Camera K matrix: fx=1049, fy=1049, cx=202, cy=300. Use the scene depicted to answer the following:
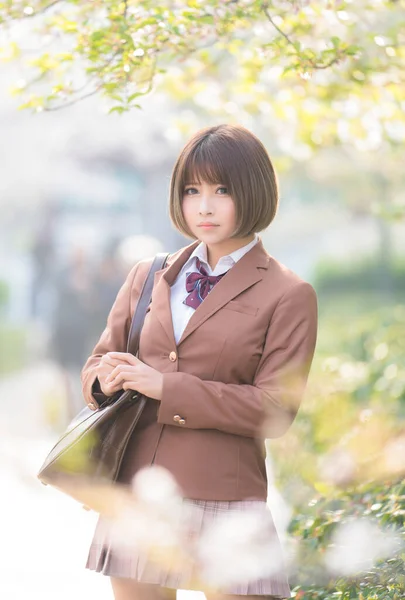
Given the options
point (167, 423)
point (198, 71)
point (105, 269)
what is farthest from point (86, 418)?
point (105, 269)

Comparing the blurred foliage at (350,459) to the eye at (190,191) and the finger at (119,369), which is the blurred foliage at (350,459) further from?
the eye at (190,191)

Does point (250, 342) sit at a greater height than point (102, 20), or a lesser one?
lesser

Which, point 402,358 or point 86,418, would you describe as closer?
point 86,418

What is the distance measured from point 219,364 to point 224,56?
132 inches

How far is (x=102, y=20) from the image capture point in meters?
3.89

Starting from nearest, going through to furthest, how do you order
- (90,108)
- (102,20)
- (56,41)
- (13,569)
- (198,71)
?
(102,20) < (56,41) < (13,569) < (198,71) < (90,108)

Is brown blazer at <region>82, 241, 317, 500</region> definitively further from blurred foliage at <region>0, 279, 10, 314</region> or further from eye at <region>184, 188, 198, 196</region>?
blurred foliage at <region>0, 279, 10, 314</region>

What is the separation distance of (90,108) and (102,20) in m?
21.4

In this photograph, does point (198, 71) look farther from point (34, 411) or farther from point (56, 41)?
point (34, 411)

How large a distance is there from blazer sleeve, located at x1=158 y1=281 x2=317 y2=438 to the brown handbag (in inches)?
4.3

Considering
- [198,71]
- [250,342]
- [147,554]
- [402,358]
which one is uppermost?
→ [198,71]

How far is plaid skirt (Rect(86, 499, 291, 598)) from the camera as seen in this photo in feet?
9.29

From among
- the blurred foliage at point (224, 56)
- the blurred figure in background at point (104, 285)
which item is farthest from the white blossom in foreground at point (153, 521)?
the blurred figure in background at point (104, 285)

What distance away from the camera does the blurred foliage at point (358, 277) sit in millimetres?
25344
